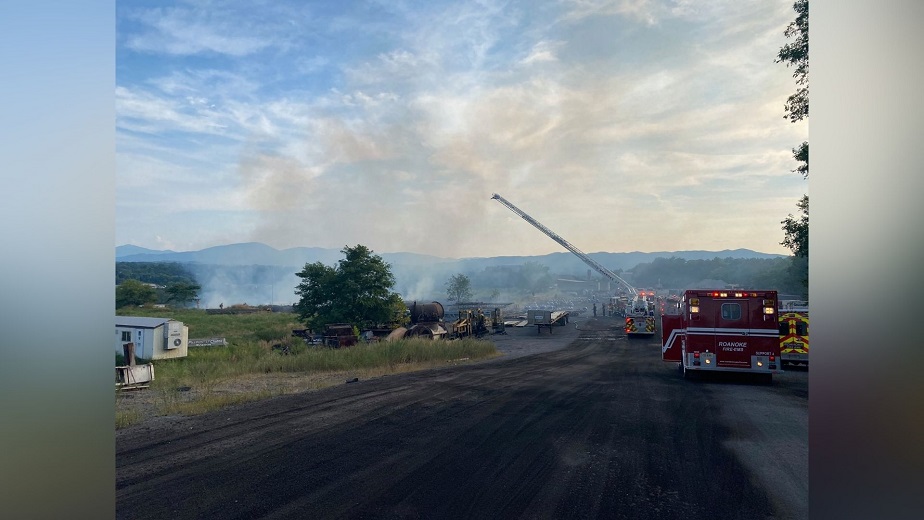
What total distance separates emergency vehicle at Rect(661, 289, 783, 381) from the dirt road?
2383 millimetres

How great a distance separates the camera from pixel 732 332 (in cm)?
1703

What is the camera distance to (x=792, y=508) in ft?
20.9

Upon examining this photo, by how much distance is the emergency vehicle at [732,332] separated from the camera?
54.8ft

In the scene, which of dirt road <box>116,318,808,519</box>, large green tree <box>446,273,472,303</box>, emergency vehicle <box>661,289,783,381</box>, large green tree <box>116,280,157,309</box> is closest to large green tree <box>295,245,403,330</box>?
dirt road <box>116,318,808,519</box>

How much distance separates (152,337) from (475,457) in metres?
22.5

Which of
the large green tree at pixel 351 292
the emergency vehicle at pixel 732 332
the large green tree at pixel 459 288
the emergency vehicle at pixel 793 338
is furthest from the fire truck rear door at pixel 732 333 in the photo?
the large green tree at pixel 459 288

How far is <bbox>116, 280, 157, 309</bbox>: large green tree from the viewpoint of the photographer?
6700cm

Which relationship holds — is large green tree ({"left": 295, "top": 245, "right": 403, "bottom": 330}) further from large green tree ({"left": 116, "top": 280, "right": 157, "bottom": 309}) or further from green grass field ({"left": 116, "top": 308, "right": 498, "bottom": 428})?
large green tree ({"left": 116, "top": 280, "right": 157, "bottom": 309})

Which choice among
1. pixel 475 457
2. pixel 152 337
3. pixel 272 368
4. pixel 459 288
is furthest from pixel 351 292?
pixel 459 288

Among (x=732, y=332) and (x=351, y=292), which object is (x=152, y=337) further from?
(x=732, y=332)

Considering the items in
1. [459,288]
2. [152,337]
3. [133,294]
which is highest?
[152,337]

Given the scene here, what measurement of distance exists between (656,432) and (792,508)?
364cm
